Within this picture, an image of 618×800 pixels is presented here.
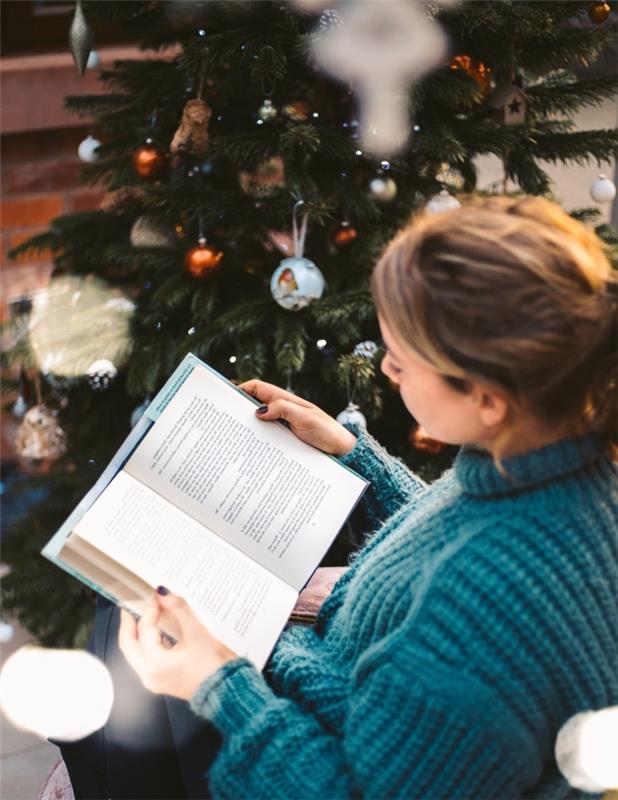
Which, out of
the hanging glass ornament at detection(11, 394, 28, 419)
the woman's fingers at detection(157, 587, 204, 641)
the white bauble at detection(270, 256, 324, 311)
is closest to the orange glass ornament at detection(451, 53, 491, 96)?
the white bauble at detection(270, 256, 324, 311)

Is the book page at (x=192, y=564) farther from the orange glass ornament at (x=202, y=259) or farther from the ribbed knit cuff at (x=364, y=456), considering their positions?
the orange glass ornament at (x=202, y=259)

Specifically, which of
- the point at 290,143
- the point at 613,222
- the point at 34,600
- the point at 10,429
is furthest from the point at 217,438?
the point at 10,429

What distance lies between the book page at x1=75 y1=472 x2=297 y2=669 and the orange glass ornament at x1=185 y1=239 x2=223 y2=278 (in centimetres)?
68

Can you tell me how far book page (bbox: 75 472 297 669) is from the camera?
875 millimetres

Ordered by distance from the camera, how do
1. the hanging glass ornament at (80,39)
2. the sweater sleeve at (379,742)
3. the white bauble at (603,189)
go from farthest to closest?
the white bauble at (603,189), the hanging glass ornament at (80,39), the sweater sleeve at (379,742)

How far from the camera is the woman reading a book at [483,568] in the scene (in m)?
0.71

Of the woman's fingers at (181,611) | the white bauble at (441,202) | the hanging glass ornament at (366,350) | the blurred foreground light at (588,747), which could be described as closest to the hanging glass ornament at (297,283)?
the hanging glass ornament at (366,350)

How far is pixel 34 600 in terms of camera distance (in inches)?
76.2

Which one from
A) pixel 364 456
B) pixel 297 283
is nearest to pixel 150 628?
pixel 364 456

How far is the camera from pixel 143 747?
93 cm

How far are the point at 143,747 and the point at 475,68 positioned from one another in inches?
49.2

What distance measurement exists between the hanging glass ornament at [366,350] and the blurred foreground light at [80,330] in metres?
0.49

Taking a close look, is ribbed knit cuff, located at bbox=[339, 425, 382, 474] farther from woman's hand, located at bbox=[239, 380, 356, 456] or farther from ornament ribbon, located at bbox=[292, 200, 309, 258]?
ornament ribbon, located at bbox=[292, 200, 309, 258]

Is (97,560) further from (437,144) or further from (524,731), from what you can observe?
(437,144)
